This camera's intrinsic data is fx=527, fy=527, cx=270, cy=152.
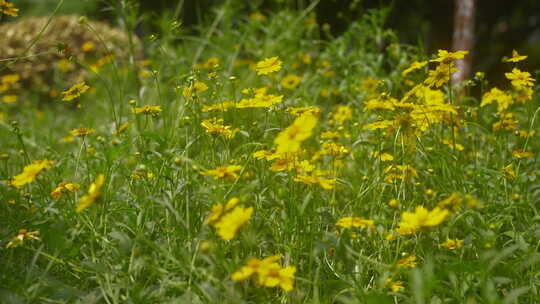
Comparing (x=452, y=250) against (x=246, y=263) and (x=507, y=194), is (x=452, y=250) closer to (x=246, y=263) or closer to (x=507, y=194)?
(x=507, y=194)

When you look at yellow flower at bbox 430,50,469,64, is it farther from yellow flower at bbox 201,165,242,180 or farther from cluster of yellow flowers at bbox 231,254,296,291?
cluster of yellow flowers at bbox 231,254,296,291

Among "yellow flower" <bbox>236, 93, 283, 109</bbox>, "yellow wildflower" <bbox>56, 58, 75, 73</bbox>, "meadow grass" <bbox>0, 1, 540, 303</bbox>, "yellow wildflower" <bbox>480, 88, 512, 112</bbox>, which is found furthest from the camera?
"yellow wildflower" <bbox>56, 58, 75, 73</bbox>

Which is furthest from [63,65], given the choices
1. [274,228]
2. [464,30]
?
[464,30]

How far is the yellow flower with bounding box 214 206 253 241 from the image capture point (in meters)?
1.05

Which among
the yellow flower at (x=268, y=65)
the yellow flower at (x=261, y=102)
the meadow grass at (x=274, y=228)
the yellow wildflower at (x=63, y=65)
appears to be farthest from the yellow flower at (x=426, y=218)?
the yellow wildflower at (x=63, y=65)

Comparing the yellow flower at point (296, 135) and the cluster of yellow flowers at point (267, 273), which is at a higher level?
the yellow flower at point (296, 135)

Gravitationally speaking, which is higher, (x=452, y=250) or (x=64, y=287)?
(x=64, y=287)

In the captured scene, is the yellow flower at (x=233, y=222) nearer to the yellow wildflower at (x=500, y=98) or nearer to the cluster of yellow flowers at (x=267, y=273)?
the cluster of yellow flowers at (x=267, y=273)

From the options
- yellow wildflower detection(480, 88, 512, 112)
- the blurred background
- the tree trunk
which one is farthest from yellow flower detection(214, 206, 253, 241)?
the blurred background

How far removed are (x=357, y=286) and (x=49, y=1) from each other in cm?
765

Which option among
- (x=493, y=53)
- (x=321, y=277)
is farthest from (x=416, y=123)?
(x=493, y=53)

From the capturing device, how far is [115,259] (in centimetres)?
129

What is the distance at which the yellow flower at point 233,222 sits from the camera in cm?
105

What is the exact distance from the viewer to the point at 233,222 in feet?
3.49
